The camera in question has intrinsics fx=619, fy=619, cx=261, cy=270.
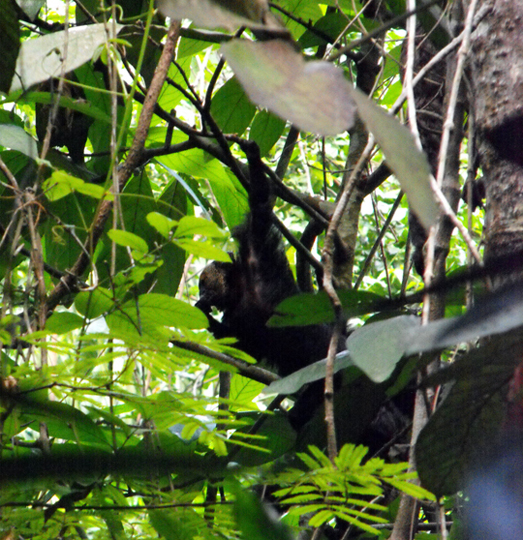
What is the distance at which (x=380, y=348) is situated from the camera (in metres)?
0.76

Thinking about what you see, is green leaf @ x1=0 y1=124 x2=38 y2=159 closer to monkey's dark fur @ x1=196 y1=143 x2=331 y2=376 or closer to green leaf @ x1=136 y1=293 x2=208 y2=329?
green leaf @ x1=136 y1=293 x2=208 y2=329

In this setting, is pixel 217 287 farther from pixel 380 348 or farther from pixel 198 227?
pixel 380 348

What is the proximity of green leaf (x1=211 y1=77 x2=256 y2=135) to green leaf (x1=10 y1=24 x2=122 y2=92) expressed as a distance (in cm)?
76

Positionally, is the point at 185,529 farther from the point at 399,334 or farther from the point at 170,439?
the point at 399,334

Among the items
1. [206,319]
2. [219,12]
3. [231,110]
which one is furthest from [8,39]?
[231,110]

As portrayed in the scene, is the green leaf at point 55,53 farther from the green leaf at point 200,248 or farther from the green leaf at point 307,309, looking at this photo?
the green leaf at point 307,309

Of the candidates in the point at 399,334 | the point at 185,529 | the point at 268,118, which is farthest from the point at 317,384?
the point at 399,334

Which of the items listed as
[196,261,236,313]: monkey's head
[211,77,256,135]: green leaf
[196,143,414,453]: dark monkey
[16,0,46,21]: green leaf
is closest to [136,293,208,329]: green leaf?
[16,0,46,21]: green leaf

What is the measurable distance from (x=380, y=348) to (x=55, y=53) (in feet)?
2.53

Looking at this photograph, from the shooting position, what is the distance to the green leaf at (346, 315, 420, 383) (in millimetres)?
742

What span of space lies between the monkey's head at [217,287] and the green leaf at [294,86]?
217cm

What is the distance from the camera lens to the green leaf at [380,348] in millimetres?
742

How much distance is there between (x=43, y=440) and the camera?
105 cm

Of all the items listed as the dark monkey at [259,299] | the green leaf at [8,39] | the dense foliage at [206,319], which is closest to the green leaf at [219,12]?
the dense foliage at [206,319]
